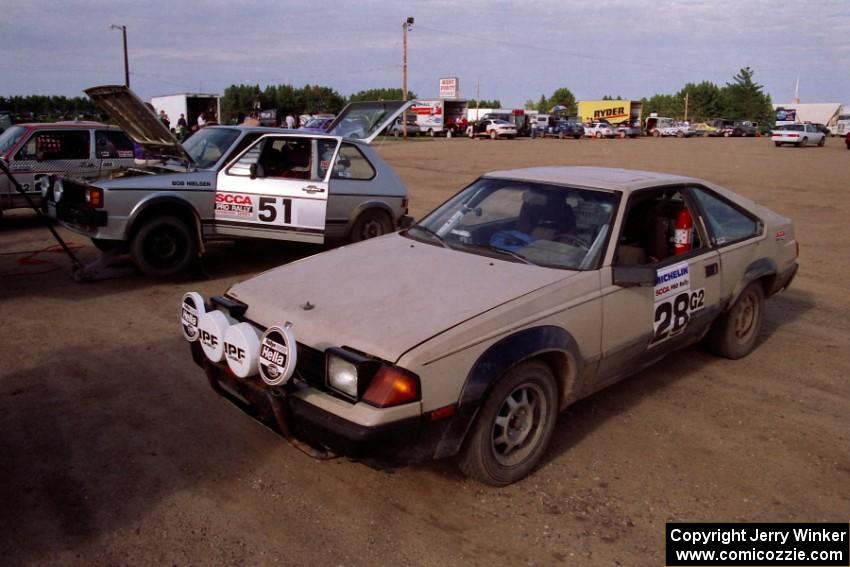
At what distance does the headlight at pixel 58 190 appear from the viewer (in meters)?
7.28

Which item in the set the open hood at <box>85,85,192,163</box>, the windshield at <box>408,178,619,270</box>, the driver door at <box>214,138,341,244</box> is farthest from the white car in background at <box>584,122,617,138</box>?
the windshield at <box>408,178,619,270</box>

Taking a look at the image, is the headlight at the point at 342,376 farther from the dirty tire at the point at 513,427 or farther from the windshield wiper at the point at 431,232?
the windshield wiper at the point at 431,232

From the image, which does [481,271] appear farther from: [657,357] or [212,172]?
[212,172]

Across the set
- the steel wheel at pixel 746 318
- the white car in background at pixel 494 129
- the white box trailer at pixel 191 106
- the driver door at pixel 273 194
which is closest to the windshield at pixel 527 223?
the steel wheel at pixel 746 318

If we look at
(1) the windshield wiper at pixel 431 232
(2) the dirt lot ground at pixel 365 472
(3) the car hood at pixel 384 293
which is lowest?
(2) the dirt lot ground at pixel 365 472

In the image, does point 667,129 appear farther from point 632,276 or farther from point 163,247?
point 632,276

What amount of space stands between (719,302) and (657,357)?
74 cm

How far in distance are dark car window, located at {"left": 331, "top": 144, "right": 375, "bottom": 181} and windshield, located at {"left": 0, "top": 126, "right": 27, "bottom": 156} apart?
5.46 metres

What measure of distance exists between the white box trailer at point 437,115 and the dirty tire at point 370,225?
4688 cm

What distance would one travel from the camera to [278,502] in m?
3.22

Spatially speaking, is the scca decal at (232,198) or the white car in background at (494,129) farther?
the white car in background at (494,129)

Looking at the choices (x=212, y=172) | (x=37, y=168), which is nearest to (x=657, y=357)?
(x=212, y=172)

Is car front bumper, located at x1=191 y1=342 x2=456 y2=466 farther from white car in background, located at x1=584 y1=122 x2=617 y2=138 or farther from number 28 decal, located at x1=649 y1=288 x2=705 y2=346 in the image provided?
white car in background, located at x1=584 y1=122 x2=617 y2=138

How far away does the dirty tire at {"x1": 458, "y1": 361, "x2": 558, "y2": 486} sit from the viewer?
315cm
